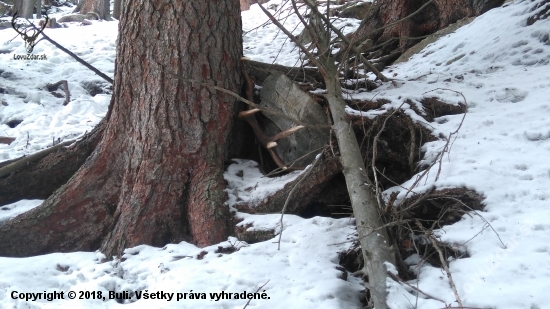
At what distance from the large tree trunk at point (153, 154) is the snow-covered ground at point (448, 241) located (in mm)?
222

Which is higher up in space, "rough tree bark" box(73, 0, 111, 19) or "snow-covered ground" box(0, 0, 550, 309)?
"rough tree bark" box(73, 0, 111, 19)

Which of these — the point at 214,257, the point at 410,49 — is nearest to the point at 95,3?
the point at 410,49

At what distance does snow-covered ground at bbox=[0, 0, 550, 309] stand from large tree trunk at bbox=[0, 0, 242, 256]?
0.73 ft

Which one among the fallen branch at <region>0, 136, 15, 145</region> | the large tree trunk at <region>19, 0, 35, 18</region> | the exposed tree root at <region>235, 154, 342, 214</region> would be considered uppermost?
the large tree trunk at <region>19, 0, 35, 18</region>

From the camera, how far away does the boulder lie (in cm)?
346

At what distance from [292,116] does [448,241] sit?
159 centimetres

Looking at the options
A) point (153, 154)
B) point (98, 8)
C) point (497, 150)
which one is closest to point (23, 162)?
point (153, 154)

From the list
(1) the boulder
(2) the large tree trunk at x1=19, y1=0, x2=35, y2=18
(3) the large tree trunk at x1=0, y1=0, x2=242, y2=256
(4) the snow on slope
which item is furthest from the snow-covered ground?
(2) the large tree trunk at x1=19, y1=0, x2=35, y2=18

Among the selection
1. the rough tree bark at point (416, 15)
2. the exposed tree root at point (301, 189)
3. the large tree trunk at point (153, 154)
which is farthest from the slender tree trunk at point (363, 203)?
the rough tree bark at point (416, 15)

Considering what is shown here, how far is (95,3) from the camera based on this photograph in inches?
485

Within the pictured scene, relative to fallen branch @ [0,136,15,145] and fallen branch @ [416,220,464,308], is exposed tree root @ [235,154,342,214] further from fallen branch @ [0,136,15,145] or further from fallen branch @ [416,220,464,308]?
fallen branch @ [0,136,15,145]

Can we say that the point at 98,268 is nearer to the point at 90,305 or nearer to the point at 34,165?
the point at 90,305

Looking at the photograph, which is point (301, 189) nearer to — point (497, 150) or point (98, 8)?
point (497, 150)

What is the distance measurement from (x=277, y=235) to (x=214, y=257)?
44 cm
